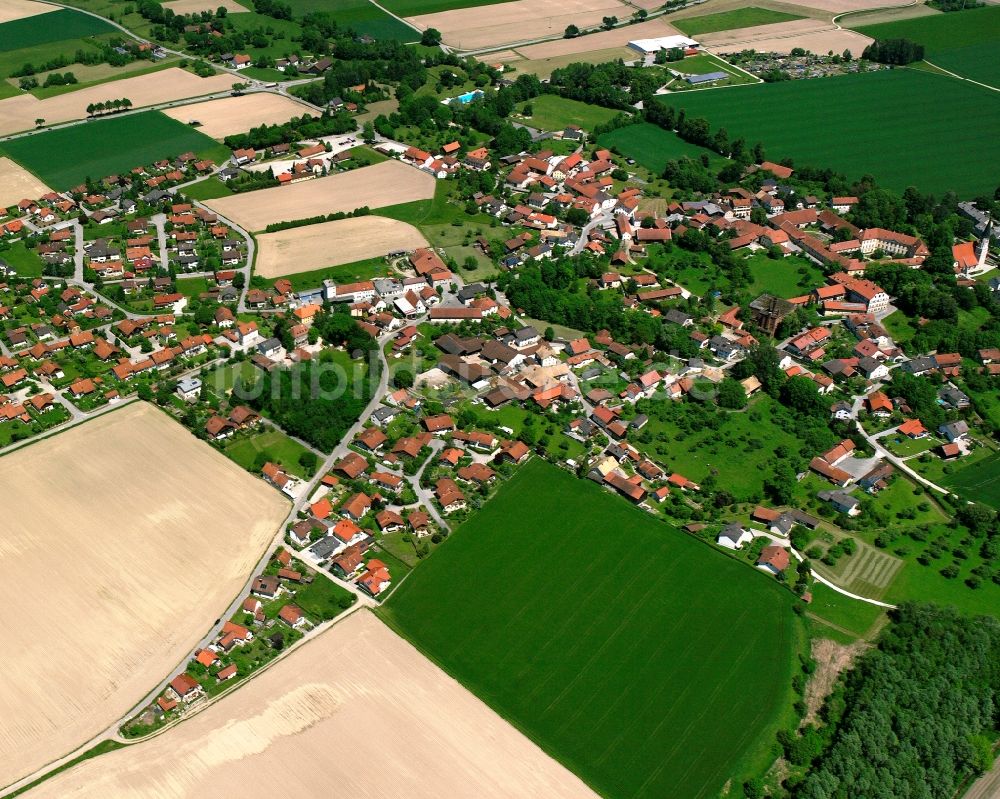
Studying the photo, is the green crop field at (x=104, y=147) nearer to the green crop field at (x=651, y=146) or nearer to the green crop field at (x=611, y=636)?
the green crop field at (x=651, y=146)

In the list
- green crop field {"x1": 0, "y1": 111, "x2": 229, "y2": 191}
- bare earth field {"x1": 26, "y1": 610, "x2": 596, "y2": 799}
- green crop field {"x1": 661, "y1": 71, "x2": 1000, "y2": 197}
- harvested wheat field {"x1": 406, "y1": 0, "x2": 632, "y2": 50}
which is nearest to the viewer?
bare earth field {"x1": 26, "y1": 610, "x2": 596, "y2": 799}

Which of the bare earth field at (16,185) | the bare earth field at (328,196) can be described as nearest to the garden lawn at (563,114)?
the bare earth field at (328,196)

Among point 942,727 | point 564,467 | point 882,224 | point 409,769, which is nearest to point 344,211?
point 564,467

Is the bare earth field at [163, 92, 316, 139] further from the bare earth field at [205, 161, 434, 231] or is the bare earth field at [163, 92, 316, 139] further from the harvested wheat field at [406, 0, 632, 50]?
the harvested wheat field at [406, 0, 632, 50]

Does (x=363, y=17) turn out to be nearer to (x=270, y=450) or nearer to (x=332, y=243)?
(x=332, y=243)

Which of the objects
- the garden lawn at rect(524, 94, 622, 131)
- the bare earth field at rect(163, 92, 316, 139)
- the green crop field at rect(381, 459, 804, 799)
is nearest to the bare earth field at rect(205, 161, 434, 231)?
the bare earth field at rect(163, 92, 316, 139)

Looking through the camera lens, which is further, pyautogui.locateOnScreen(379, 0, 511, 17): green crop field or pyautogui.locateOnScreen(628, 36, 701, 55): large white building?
pyautogui.locateOnScreen(379, 0, 511, 17): green crop field

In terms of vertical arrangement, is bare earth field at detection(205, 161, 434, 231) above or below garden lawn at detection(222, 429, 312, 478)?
above

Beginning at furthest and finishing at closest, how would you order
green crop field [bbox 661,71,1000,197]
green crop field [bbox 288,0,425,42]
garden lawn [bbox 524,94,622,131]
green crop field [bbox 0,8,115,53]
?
green crop field [bbox 0,8,115,53], green crop field [bbox 288,0,425,42], garden lawn [bbox 524,94,622,131], green crop field [bbox 661,71,1000,197]

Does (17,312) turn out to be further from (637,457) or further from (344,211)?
(637,457)
